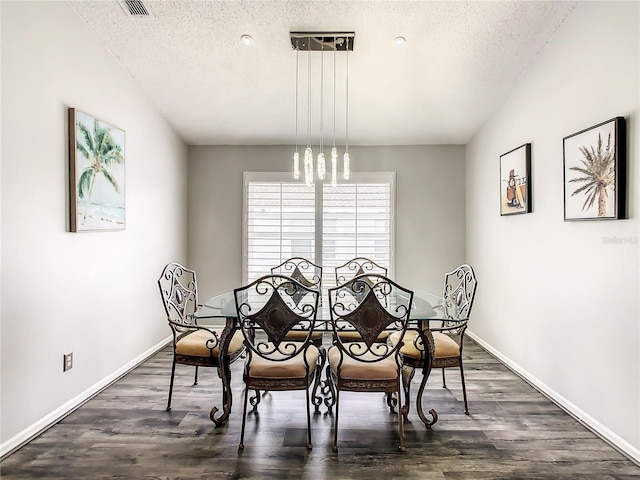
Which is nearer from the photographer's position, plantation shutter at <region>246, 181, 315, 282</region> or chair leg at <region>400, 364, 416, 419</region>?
chair leg at <region>400, 364, 416, 419</region>

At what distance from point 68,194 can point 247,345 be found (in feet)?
5.56

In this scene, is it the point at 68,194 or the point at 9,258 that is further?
the point at 68,194

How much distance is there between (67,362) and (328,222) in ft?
9.73

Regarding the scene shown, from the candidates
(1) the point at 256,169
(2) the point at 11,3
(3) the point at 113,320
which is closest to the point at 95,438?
(3) the point at 113,320

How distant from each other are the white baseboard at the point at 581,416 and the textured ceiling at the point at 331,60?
2611 millimetres

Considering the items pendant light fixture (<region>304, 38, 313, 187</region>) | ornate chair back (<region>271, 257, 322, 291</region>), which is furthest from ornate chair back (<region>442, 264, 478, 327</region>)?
pendant light fixture (<region>304, 38, 313, 187</region>)

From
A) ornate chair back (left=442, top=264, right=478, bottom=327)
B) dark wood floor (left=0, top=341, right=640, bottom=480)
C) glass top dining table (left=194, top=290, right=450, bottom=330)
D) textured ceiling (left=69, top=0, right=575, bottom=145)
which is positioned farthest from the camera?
textured ceiling (left=69, top=0, right=575, bottom=145)

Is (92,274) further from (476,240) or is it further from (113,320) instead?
(476,240)

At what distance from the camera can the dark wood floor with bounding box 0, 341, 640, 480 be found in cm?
192

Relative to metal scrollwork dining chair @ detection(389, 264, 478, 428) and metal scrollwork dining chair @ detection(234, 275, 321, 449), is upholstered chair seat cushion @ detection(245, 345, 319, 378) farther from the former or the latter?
metal scrollwork dining chair @ detection(389, 264, 478, 428)

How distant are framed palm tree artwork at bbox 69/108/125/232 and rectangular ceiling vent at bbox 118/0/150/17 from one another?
32.3 inches

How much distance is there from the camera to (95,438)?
7.27 ft

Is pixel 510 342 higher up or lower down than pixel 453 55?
lower down

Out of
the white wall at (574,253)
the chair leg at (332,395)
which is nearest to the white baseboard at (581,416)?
the white wall at (574,253)
